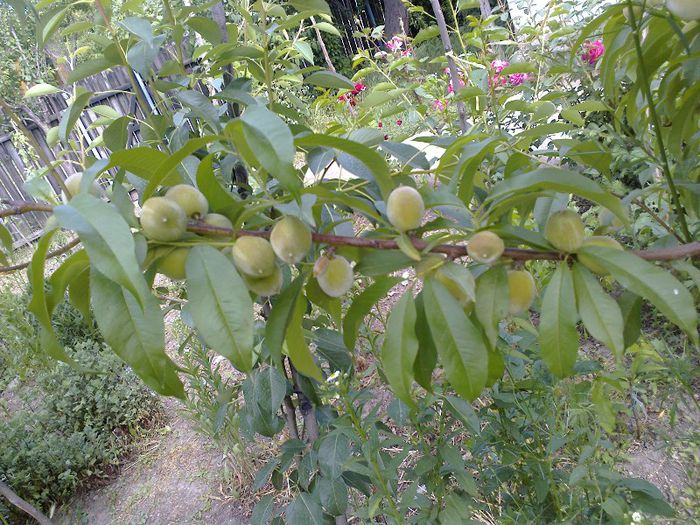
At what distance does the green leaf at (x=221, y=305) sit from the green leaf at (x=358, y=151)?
129 millimetres

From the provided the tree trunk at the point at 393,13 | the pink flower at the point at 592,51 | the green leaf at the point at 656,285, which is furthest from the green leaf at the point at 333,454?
the tree trunk at the point at 393,13

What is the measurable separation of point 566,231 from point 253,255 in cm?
29

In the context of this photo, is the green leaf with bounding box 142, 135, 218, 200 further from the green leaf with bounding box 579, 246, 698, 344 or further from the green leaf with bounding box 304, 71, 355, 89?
the green leaf with bounding box 304, 71, 355, 89

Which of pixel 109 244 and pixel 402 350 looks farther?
pixel 402 350

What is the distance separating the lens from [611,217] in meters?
0.56

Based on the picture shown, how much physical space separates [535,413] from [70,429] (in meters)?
2.10

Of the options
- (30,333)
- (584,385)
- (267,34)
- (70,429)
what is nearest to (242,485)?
(70,429)

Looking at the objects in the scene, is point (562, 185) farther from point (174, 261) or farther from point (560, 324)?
point (174, 261)

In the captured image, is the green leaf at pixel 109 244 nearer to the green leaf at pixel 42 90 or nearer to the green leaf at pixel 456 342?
the green leaf at pixel 456 342

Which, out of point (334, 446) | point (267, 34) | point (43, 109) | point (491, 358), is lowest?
point (334, 446)

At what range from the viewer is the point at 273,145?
1.21 feet

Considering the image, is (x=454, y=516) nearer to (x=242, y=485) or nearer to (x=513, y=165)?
(x=513, y=165)

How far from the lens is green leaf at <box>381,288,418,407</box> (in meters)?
0.47

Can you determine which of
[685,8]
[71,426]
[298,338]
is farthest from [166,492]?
[685,8]
